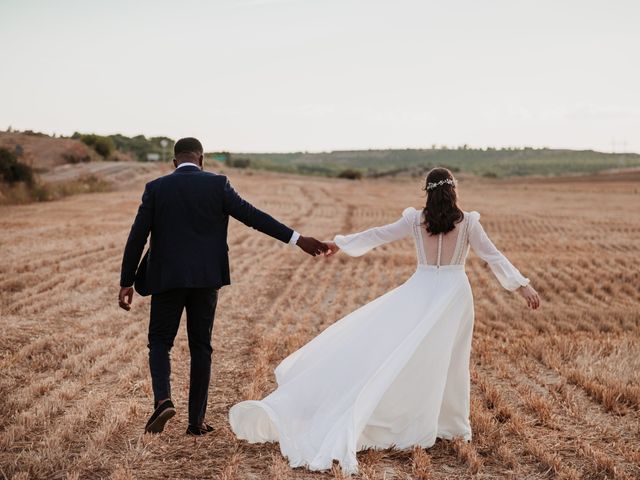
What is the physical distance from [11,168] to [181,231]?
28.4m

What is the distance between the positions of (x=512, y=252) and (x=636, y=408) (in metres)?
13.0

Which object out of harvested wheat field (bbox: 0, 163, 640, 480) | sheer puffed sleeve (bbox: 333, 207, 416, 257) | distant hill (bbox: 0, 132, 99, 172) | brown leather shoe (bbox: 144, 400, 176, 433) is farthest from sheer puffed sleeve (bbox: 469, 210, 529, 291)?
distant hill (bbox: 0, 132, 99, 172)

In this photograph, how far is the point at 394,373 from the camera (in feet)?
17.6

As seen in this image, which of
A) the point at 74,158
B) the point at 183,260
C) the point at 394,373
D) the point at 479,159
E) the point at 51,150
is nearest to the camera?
the point at 394,373

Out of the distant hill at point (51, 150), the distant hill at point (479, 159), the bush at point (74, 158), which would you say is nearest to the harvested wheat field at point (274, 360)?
the distant hill at point (51, 150)

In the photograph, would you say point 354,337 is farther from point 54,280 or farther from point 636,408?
point 54,280

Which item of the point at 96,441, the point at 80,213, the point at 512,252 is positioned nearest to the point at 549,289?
the point at 512,252

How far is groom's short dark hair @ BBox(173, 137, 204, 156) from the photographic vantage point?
573cm

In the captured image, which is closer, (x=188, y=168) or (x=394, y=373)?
(x=394, y=373)

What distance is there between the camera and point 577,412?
6461 mm

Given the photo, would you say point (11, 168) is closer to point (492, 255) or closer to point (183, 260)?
point (183, 260)

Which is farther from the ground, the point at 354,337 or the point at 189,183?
the point at 189,183

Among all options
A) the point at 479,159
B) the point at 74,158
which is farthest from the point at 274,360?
the point at 479,159

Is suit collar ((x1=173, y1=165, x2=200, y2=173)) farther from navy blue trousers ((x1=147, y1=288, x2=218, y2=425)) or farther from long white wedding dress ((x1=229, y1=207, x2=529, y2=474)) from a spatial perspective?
long white wedding dress ((x1=229, y1=207, x2=529, y2=474))
